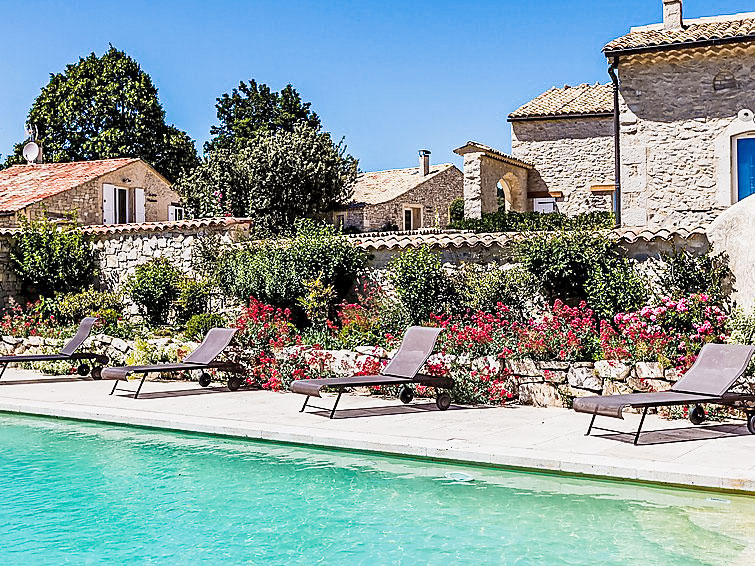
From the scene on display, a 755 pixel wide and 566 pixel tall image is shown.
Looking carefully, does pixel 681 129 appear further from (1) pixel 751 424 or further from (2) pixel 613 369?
(1) pixel 751 424

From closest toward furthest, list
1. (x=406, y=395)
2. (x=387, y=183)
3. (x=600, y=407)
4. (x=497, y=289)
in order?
(x=600, y=407) → (x=406, y=395) → (x=497, y=289) → (x=387, y=183)

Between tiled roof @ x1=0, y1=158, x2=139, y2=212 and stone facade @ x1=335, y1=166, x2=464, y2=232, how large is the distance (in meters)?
11.3

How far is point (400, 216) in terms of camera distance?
3981cm

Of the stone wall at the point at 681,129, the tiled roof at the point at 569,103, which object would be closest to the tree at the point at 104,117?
the tiled roof at the point at 569,103

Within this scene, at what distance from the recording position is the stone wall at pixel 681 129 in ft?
58.2

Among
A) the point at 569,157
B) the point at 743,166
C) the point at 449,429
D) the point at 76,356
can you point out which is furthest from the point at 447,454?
the point at 569,157

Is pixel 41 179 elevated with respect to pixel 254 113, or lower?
lower

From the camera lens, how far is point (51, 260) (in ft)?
58.7

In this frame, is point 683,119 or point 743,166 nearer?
point 743,166

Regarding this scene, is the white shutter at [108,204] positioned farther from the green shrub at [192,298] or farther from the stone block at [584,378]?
the stone block at [584,378]

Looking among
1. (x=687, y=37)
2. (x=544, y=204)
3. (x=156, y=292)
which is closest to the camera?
(x=156, y=292)

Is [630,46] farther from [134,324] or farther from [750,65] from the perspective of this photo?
[134,324]

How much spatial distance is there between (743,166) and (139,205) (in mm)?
20120

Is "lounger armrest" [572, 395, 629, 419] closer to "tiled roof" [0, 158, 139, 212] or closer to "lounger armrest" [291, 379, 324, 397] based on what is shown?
"lounger armrest" [291, 379, 324, 397]
